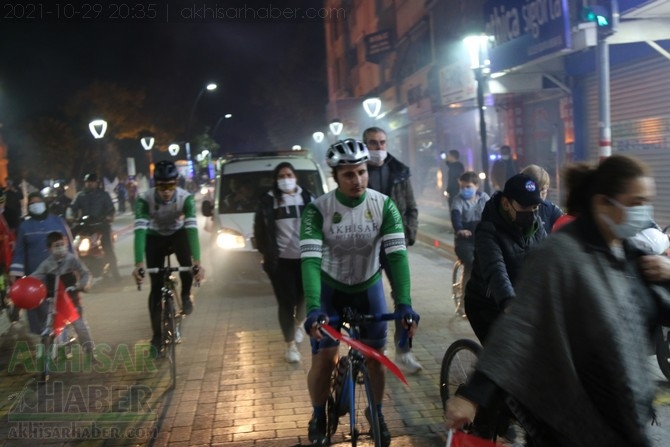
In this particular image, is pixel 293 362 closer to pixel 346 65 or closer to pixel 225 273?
pixel 225 273

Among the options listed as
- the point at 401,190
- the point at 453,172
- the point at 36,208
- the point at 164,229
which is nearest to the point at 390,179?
the point at 401,190

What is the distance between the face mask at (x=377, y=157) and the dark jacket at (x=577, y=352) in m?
4.35

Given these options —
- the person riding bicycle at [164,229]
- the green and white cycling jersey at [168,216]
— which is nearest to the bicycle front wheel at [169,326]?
the person riding bicycle at [164,229]

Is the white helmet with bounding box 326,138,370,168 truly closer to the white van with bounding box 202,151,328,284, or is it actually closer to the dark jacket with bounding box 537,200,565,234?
the dark jacket with bounding box 537,200,565,234

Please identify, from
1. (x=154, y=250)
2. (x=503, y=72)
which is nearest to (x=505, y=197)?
(x=154, y=250)

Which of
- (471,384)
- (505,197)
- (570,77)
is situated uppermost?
(570,77)

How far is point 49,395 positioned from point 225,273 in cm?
460

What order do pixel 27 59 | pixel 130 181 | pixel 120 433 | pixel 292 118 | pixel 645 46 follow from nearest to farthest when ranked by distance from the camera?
pixel 120 433
pixel 645 46
pixel 27 59
pixel 130 181
pixel 292 118

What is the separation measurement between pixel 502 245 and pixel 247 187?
777 cm

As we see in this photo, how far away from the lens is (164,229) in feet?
22.6

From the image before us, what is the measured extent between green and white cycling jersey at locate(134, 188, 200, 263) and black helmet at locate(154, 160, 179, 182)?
211mm

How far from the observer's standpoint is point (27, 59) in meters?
33.2

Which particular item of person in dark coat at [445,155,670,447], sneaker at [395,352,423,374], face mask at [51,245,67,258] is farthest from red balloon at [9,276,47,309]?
person in dark coat at [445,155,670,447]

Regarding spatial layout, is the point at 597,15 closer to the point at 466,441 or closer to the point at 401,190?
the point at 401,190
